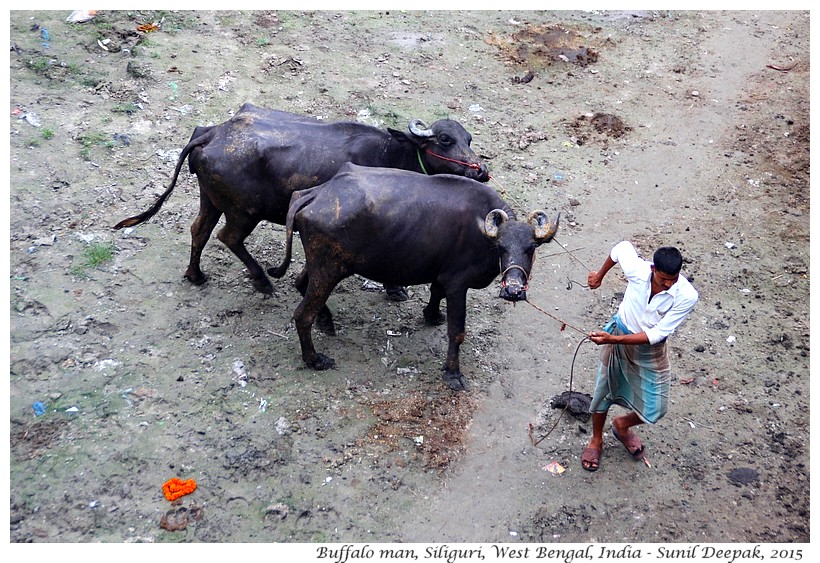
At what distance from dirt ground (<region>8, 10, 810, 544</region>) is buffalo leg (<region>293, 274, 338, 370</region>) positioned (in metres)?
0.19

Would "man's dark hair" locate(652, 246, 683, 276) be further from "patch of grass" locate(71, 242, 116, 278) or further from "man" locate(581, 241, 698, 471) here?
"patch of grass" locate(71, 242, 116, 278)

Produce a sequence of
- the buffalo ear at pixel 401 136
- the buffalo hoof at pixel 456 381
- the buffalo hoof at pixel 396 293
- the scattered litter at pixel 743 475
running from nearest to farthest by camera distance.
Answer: the scattered litter at pixel 743 475 < the buffalo hoof at pixel 456 381 < the buffalo ear at pixel 401 136 < the buffalo hoof at pixel 396 293

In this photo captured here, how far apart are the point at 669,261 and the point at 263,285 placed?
12.4 ft

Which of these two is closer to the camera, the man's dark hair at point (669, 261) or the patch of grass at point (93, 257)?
the man's dark hair at point (669, 261)

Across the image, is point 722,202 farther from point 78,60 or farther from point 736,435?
point 78,60

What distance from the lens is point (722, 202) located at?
8.44 m

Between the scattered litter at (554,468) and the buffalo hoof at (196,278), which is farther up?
the scattered litter at (554,468)

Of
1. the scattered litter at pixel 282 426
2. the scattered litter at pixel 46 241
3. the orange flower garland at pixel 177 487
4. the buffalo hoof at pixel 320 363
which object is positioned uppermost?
the buffalo hoof at pixel 320 363

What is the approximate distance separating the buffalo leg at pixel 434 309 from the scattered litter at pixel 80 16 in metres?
6.82

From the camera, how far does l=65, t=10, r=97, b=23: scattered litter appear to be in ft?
33.3

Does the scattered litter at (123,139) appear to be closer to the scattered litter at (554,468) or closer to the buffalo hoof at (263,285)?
the buffalo hoof at (263,285)

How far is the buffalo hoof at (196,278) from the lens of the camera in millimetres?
6883

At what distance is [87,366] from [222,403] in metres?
1.14

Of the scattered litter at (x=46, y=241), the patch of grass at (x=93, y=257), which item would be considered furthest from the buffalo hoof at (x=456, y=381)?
the scattered litter at (x=46, y=241)
